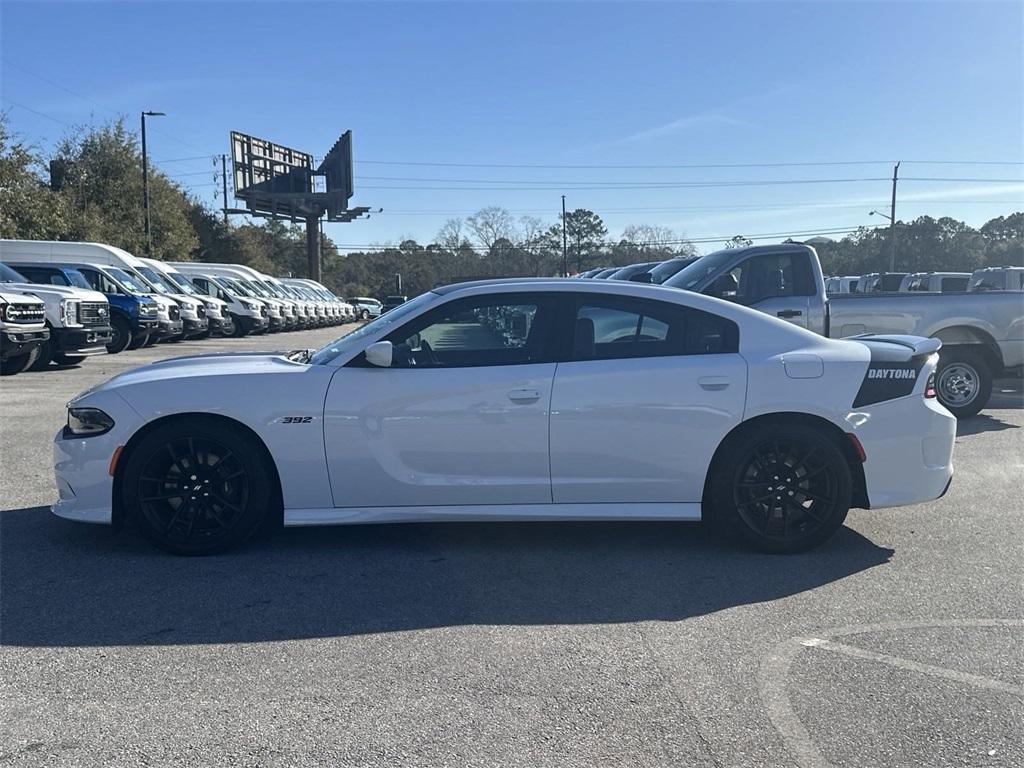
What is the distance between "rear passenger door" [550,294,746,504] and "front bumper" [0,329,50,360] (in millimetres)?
11006

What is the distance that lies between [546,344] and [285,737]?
104 inches

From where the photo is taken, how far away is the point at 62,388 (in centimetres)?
1206

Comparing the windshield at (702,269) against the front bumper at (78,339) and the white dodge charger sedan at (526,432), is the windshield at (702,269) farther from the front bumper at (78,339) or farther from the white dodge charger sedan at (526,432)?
the front bumper at (78,339)

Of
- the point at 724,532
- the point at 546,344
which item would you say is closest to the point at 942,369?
the point at 724,532

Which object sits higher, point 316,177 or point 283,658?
point 316,177

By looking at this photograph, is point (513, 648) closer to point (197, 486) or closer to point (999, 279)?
point (197, 486)

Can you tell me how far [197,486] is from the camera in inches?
184

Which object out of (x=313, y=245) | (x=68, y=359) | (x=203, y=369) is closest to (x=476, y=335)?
(x=203, y=369)

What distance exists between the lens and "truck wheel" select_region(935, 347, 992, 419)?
9.62 m

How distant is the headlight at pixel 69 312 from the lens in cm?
1430

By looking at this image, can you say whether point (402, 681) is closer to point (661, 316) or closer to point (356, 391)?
point (356, 391)

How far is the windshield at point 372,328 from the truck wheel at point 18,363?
34.4 ft

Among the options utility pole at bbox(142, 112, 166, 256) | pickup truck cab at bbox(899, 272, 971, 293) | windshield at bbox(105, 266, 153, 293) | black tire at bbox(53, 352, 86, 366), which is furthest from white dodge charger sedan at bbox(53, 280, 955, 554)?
utility pole at bbox(142, 112, 166, 256)

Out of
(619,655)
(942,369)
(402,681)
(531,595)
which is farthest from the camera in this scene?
(942,369)
